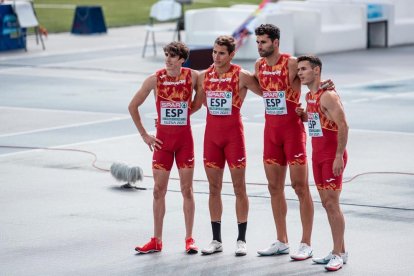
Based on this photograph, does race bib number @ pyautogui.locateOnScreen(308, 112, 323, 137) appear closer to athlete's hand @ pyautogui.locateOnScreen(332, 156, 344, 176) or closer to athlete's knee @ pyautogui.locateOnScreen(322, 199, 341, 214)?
athlete's hand @ pyautogui.locateOnScreen(332, 156, 344, 176)

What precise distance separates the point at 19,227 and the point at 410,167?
5.67m

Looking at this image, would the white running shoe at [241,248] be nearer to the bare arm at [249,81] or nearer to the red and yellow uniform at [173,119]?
the red and yellow uniform at [173,119]

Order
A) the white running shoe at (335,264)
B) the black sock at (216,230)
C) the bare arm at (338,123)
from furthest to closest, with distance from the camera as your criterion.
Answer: the black sock at (216,230), the white running shoe at (335,264), the bare arm at (338,123)

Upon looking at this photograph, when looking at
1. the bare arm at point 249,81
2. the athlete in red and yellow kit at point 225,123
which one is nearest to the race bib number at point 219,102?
the athlete in red and yellow kit at point 225,123

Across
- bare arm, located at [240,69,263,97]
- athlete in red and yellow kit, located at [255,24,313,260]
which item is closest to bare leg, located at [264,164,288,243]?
athlete in red and yellow kit, located at [255,24,313,260]

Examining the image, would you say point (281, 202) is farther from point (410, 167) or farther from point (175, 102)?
point (410, 167)

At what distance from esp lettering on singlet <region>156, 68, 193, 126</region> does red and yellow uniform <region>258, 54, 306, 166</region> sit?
780mm

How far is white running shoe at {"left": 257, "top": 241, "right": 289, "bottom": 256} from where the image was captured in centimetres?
1052

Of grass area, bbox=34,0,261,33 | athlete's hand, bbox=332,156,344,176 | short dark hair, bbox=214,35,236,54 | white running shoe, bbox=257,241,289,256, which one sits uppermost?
short dark hair, bbox=214,35,236,54

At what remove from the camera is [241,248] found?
34.6 feet

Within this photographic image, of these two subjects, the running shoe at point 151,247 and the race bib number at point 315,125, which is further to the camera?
the running shoe at point 151,247

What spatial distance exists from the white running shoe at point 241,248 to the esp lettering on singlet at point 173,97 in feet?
4.17

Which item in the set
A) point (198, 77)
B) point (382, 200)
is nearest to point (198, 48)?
point (382, 200)

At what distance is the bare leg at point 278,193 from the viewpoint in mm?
10500
